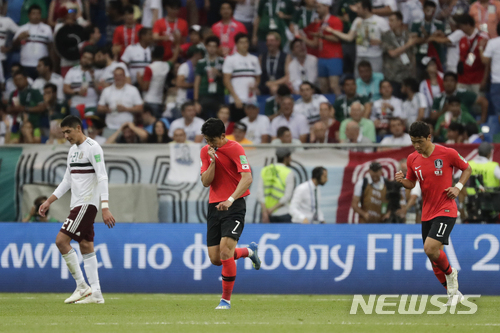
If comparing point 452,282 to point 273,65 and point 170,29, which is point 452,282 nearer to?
point 273,65

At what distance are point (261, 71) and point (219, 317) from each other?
32.1 ft

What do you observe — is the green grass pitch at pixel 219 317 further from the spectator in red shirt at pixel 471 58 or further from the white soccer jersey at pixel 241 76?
the spectator in red shirt at pixel 471 58

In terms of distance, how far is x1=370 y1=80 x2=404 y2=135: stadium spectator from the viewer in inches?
632

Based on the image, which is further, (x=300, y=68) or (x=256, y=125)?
(x=300, y=68)

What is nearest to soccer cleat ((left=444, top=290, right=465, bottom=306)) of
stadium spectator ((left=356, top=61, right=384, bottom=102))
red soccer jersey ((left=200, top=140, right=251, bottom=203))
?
red soccer jersey ((left=200, top=140, right=251, bottom=203))

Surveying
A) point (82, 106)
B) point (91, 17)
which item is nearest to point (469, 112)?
point (82, 106)

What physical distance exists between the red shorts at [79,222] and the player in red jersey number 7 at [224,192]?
173cm

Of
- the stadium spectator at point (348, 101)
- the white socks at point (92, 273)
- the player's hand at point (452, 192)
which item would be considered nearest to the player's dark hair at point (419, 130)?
the player's hand at point (452, 192)

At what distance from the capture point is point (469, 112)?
55.4ft

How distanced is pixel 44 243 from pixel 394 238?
18.0 ft

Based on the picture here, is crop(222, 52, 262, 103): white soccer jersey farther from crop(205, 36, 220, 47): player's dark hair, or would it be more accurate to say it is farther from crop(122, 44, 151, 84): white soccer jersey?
crop(122, 44, 151, 84): white soccer jersey

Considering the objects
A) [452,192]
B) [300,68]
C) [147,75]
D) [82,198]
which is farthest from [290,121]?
[452,192]

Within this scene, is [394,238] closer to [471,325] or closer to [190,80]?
[471,325]

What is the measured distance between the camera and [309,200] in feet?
44.3
